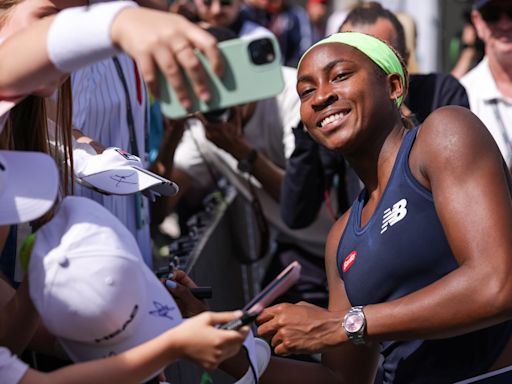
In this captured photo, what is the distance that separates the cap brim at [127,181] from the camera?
2.72m

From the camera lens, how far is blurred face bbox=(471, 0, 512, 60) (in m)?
5.14

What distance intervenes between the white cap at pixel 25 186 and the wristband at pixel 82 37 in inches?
9.8

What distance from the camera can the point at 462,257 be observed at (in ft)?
8.31

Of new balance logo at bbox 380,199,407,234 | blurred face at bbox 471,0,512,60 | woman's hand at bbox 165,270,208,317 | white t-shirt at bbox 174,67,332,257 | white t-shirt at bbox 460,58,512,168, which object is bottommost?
white t-shirt at bbox 174,67,332,257

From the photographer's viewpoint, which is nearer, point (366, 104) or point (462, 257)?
point (462, 257)

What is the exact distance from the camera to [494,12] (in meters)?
5.18

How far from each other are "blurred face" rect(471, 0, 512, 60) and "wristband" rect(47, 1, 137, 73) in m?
3.51

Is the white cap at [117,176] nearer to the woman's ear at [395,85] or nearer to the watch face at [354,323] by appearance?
the watch face at [354,323]

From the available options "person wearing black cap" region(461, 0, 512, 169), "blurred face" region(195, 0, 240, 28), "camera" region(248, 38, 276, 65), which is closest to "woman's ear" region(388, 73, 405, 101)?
"camera" region(248, 38, 276, 65)

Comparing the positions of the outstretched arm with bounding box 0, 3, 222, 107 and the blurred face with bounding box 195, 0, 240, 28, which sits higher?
the outstretched arm with bounding box 0, 3, 222, 107

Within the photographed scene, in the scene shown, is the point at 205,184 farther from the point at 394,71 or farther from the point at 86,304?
the point at 86,304

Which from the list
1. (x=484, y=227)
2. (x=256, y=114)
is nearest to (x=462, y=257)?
(x=484, y=227)

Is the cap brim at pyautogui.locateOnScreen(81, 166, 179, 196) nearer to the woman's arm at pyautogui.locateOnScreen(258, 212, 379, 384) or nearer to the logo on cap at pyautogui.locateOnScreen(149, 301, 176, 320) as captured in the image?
the woman's arm at pyautogui.locateOnScreen(258, 212, 379, 384)

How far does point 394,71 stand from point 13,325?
149 centimetres
